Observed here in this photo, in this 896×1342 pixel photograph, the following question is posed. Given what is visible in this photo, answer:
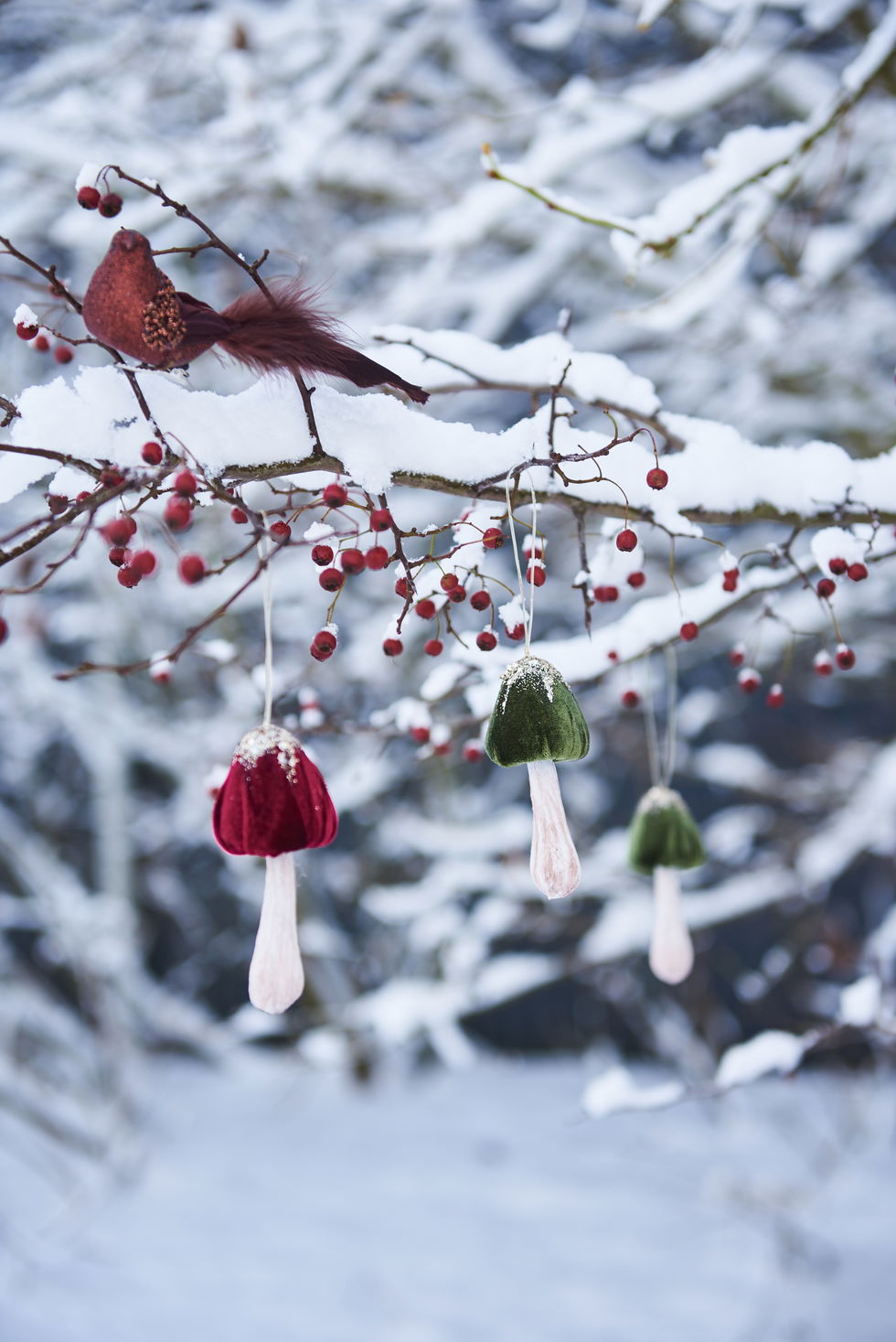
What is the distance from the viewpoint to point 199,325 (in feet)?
2.87

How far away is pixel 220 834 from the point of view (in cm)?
95

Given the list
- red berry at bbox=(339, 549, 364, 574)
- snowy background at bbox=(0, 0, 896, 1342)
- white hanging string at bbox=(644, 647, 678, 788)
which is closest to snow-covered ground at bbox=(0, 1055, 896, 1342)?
snowy background at bbox=(0, 0, 896, 1342)

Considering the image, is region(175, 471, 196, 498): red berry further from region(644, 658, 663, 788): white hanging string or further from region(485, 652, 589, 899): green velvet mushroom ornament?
region(644, 658, 663, 788): white hanging string

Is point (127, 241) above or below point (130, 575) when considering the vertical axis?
above

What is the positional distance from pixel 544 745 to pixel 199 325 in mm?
537

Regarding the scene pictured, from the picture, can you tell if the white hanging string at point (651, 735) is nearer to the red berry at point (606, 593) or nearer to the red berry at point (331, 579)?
the red berry at point (606, 593)

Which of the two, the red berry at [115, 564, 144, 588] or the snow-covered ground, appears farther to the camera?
the snow-covered ground

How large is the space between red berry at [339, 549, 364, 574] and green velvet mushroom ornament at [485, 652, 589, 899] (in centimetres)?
22

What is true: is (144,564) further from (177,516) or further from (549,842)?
(549,842)

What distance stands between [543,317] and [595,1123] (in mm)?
3755

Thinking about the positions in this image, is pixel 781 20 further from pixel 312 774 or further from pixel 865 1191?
pixel 865 1191

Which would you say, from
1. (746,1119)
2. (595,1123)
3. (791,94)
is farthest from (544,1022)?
(791,94)

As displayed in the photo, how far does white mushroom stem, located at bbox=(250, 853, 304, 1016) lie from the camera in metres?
0.95

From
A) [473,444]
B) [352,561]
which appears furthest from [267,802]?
[473,444]
